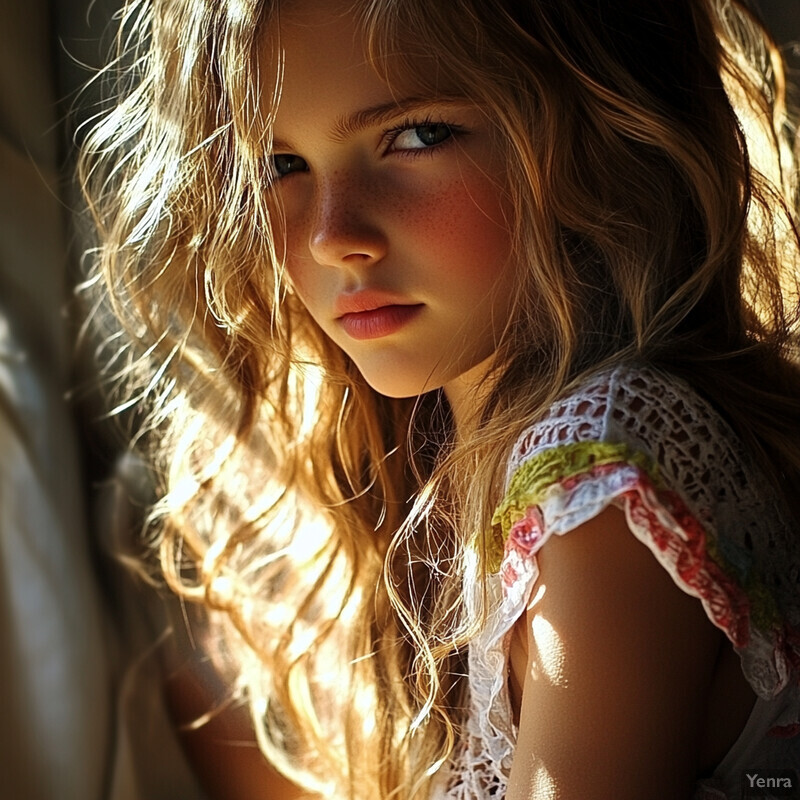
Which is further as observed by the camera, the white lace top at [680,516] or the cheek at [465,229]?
the cheek at [465,229]

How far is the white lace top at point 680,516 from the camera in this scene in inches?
20.8

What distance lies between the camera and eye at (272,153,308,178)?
2.22ft

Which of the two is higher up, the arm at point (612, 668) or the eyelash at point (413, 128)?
the eyelash at point (413, 128)

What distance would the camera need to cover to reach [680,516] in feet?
1.74

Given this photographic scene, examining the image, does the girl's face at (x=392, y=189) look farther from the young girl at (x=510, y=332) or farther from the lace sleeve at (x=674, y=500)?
the lace sleeve at (x=674, y=500)

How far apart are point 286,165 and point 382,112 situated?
85 millimetres

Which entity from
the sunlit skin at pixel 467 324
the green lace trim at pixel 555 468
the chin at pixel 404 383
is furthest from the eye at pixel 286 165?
the green lace trim at pixel 555 468

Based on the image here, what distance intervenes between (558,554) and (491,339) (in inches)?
6.9

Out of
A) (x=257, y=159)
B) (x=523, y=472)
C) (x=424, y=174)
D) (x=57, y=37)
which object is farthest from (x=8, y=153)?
(x=523, y=472)

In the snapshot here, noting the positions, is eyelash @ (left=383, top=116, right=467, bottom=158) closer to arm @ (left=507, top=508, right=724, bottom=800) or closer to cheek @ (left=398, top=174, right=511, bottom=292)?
cheek @ (left=398, top=174, right=511, bottom=292)

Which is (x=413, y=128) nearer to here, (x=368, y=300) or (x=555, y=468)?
(x=368, y=300)

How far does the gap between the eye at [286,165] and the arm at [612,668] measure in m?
0.29

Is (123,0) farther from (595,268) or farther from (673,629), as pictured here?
(673,629)

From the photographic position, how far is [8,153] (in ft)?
2.58
